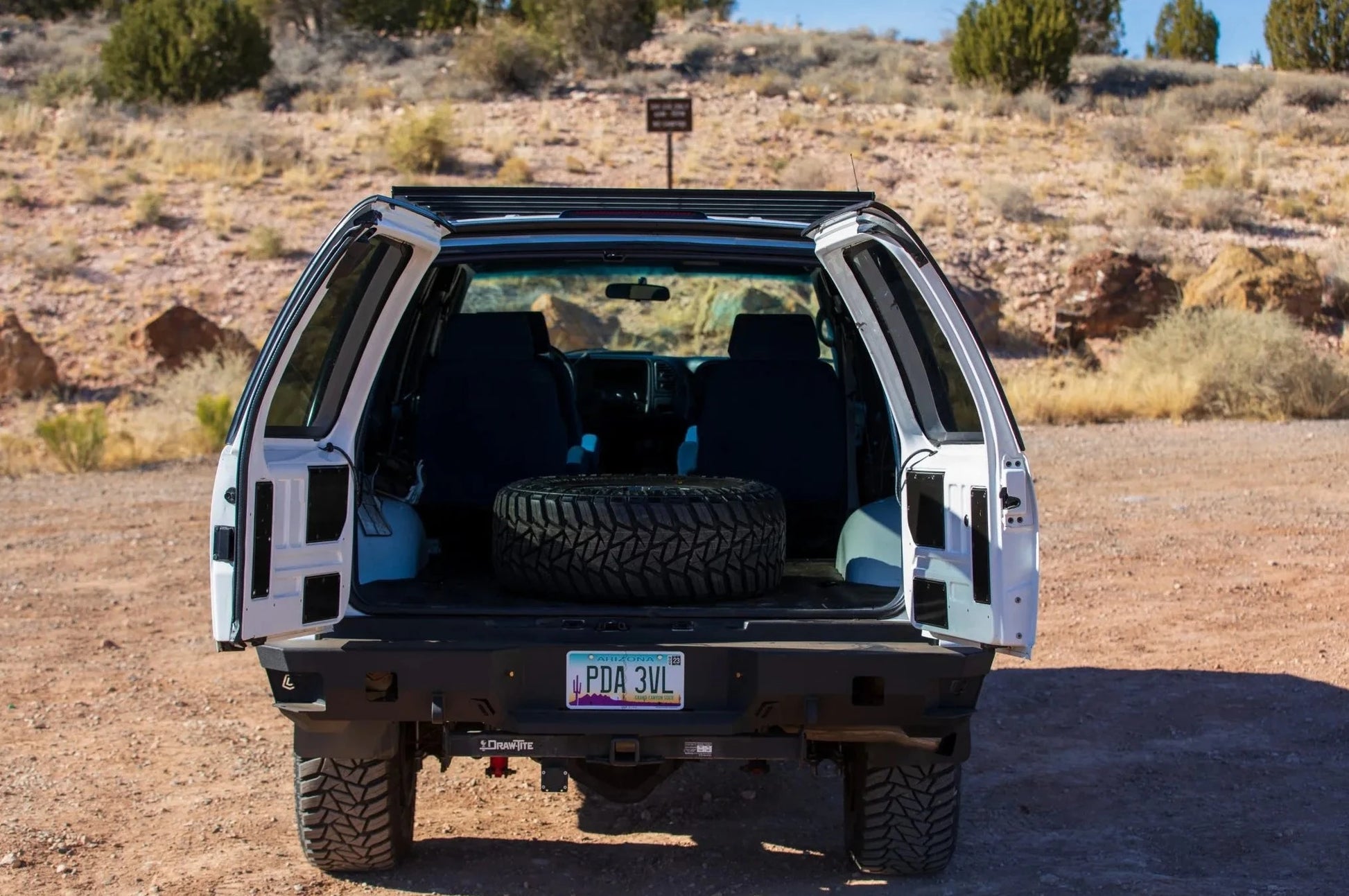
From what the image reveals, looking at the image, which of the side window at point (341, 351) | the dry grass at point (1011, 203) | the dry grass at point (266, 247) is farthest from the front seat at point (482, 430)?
the dry grass at point (1011, 203)

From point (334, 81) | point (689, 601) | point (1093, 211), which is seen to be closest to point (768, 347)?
point (689, 601)

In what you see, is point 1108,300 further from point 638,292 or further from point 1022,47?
point 1022,47

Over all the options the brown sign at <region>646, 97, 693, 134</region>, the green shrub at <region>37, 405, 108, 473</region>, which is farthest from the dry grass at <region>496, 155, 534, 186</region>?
the green shrub at <region>37, 405, 108, 473</region>

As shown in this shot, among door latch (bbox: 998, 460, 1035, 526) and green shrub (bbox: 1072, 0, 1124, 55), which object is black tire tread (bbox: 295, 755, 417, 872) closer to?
door latch (bbox: 998, 460, 1035, 526)

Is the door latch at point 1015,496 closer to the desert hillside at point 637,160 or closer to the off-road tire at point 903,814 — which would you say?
the off-road tire at point 903,814

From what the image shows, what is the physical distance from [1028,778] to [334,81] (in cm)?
3693

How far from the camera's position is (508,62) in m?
38.6

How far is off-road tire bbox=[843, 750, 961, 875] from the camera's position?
429 centimetres

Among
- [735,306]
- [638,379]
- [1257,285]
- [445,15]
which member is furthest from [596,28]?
[638,379]

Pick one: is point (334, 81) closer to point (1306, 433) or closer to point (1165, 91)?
point (1165, 91)

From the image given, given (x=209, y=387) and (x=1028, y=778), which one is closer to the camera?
(x=1028, y=778)

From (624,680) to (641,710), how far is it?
0.28 feet

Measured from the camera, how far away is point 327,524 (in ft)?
13.3

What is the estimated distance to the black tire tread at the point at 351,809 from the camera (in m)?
4.25
